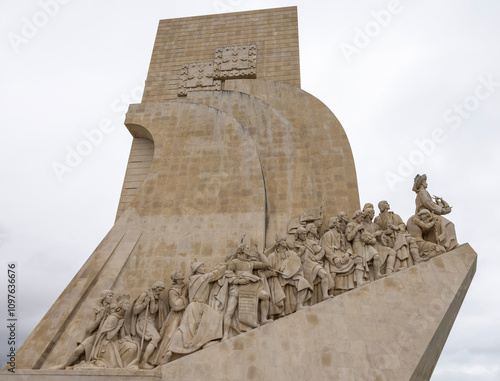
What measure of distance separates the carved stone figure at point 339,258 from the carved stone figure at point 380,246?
0.45m

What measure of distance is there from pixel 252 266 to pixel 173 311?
56.8 inches

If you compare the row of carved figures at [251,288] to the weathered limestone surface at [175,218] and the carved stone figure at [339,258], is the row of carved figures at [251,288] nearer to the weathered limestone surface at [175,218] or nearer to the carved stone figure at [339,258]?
the carved stone figure at [339,258]

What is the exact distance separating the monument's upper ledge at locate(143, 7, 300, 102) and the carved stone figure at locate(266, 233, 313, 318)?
5410 millimetres

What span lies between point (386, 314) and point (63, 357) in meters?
4.96

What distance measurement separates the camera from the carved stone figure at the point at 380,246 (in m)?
6.57

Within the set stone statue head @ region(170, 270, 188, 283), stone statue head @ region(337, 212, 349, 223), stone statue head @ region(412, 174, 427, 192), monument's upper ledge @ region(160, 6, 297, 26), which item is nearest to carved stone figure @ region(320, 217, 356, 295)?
stone statue head @ region(337, 212, 349, 223)

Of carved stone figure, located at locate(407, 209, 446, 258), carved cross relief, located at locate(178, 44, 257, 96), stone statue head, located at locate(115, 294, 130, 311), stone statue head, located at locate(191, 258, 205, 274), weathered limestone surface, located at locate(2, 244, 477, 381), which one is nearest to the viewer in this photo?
weathered limestone surface, located at locate(2, 244, 477, 381)

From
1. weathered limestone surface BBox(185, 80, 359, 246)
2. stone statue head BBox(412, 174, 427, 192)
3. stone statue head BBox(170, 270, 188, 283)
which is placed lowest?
stone statue head BBox(170, 270, 188, 283)

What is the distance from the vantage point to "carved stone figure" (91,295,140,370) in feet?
18.8

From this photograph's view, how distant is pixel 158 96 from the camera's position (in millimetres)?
10750

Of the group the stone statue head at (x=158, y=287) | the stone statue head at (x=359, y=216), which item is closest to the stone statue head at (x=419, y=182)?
the stone statue head at (x=359, y=216)

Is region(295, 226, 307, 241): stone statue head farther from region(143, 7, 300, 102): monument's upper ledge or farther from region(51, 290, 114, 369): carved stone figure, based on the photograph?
region(143, 7, 300, 102): monument's upper ledge

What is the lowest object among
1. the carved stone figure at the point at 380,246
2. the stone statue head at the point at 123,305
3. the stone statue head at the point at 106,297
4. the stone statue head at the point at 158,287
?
the stone statue head at the point at 123,305

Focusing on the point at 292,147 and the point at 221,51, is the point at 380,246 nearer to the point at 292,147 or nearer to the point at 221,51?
the point at 292,147
